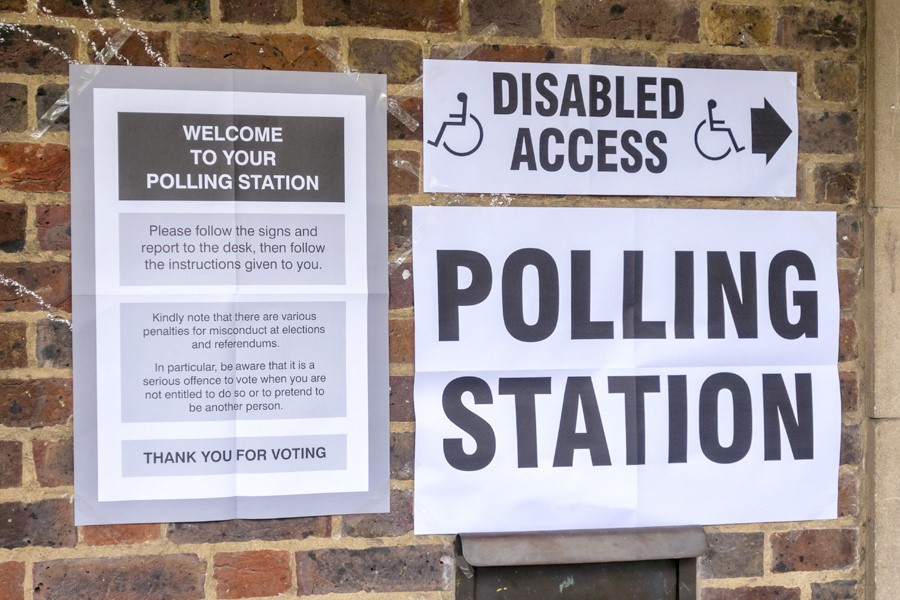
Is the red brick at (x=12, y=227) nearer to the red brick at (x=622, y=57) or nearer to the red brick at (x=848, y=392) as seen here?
the red brick at (x=622, y=57)

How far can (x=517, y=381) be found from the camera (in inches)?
65.4

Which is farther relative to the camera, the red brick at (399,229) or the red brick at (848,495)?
the red brick at (848,495)

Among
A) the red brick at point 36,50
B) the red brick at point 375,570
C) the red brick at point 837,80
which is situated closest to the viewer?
the red brick at point 36,50

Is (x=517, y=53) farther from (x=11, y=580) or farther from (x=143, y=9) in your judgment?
(x=11, y=580)

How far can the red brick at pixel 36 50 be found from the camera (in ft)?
5.03

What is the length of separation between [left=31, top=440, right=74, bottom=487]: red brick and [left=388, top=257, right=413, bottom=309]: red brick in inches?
28.4

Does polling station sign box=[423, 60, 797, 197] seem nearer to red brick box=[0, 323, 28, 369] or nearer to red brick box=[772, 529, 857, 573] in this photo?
red brick box=[772, 529, 857, 573]

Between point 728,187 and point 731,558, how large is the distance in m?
0.83

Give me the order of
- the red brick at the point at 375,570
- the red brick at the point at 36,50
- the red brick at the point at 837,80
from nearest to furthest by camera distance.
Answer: the red brick at the point at 36,50 → the red brick at the point at 375,570 → the red brick at the point at 837,80

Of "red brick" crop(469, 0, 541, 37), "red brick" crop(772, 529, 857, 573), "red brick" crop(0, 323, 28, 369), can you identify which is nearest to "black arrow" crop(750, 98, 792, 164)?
"red brick" crop(469, 0, 541, 37)

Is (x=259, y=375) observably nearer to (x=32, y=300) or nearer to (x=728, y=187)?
(x=32, y=300)

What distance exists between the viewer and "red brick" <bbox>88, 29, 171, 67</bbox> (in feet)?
5.11

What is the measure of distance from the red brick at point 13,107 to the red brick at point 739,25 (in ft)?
4.77

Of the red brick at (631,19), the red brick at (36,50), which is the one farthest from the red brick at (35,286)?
the red brick at (631,19)
